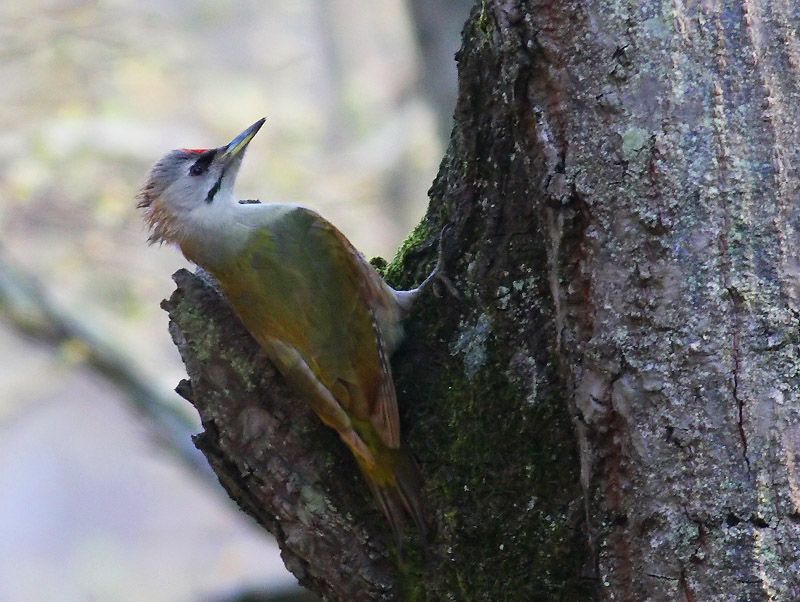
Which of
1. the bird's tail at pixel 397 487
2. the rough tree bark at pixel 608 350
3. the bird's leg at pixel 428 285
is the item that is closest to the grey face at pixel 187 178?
the bird's leg at pixel 428 285

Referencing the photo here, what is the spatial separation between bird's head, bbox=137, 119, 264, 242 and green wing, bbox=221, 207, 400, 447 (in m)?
0.26

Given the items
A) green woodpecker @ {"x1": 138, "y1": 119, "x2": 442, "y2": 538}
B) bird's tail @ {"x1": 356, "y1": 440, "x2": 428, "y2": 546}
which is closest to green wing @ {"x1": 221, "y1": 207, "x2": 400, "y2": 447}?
green woodpecker @ {"x1": 138, "y1": 119, "x2": 442, "y2": 538}

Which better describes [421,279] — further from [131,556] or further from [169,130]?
[131,556]

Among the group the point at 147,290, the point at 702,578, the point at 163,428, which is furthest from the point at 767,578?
the point at 147,290

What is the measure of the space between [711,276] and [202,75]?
27.2 feet

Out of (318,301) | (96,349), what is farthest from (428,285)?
(96,349)

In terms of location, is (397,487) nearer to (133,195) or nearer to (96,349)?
(96,349)

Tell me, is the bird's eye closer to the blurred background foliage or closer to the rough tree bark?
the rough tree bark

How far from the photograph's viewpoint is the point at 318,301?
2932mm

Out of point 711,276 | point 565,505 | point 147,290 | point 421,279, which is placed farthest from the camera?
point 147,290

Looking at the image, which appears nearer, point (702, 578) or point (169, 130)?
point (702, 578)

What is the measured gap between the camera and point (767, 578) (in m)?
1.60

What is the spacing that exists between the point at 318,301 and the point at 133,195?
3.68 meters

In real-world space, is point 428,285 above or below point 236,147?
below
